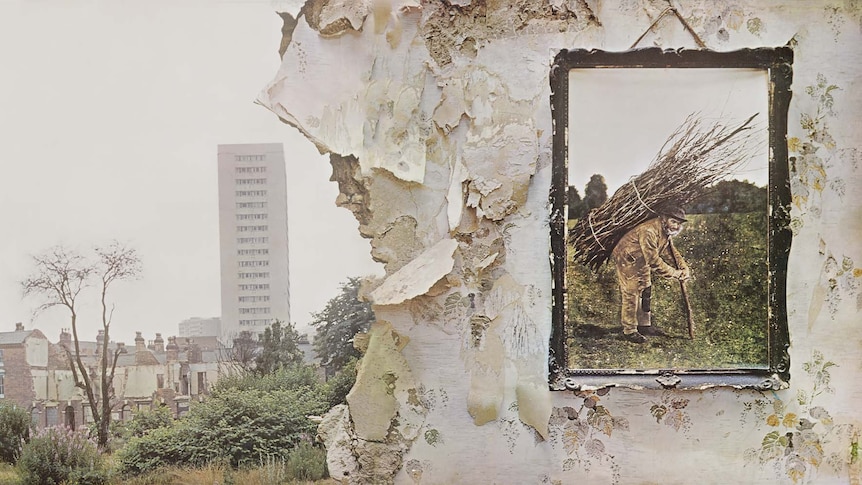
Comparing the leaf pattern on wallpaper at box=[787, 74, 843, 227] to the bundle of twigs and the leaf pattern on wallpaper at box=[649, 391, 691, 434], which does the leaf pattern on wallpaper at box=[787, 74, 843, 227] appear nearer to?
the bundle of twigs

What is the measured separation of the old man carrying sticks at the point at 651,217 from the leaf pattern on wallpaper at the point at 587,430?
12.2 inches

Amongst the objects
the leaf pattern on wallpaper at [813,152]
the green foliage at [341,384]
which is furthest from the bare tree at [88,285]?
the leaf pattern on wallpaper at [813,152]

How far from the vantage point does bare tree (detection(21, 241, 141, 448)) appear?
241 centimetres

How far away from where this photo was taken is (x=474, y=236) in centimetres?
222

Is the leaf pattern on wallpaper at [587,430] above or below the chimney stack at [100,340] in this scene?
below

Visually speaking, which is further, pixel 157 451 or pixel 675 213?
pixel 157 451

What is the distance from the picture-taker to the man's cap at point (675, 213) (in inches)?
88.3

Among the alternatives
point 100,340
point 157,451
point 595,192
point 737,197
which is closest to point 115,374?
point 100,340

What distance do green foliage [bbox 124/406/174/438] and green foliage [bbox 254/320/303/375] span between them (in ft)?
1.36

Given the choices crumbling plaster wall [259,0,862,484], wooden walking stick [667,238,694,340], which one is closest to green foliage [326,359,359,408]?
crumbling plaster wall [259,0,862,484]

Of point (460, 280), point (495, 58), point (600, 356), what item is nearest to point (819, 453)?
point (600, 356)

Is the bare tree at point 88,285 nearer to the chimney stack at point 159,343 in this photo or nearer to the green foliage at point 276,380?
the chimney stack at point 159,343

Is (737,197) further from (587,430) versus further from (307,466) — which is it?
(307,466)

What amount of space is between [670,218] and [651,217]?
8 centimetres
